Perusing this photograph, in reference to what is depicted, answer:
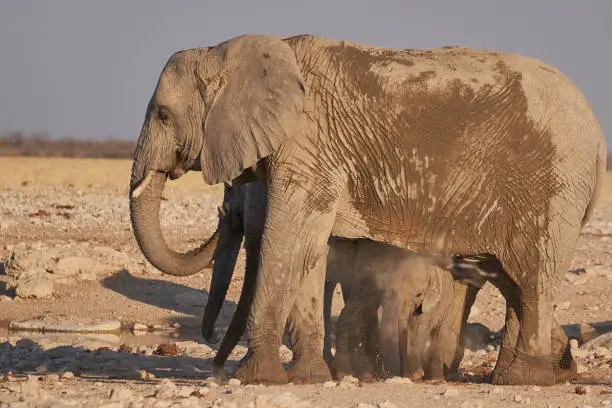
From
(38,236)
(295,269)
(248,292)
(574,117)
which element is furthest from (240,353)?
(38,236)

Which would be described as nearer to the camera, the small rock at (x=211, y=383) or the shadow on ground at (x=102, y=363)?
the small rock at (x=211, y=383)

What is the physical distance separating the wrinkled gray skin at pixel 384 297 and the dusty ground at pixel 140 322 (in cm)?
40

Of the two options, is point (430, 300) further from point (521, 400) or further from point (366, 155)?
point (521, 400)

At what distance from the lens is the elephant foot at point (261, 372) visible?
29.7 feet

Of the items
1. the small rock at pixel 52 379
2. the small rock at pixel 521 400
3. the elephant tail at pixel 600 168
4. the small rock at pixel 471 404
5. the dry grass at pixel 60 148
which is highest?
the elephant tail at pixel 600 168

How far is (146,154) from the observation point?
30.7 feet

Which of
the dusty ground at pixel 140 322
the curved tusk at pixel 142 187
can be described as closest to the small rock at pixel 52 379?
the dusty ground at pixel 140 322

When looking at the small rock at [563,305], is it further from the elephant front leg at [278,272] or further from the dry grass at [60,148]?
the dry grass at [60,148]

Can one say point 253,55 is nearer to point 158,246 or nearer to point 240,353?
point 158,246

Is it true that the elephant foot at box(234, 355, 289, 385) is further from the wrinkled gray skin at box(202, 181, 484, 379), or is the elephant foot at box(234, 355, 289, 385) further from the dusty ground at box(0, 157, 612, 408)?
the wrinkled gray skin at box(202, 181, 484, 379)

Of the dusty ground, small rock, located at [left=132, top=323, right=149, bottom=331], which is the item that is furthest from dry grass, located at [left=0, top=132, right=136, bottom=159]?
small rock, located at [left=132, top=323, right=149, bottom=331]

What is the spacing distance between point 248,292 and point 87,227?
11.4 metres

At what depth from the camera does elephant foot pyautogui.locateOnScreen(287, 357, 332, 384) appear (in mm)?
9234

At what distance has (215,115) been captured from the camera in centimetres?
923
